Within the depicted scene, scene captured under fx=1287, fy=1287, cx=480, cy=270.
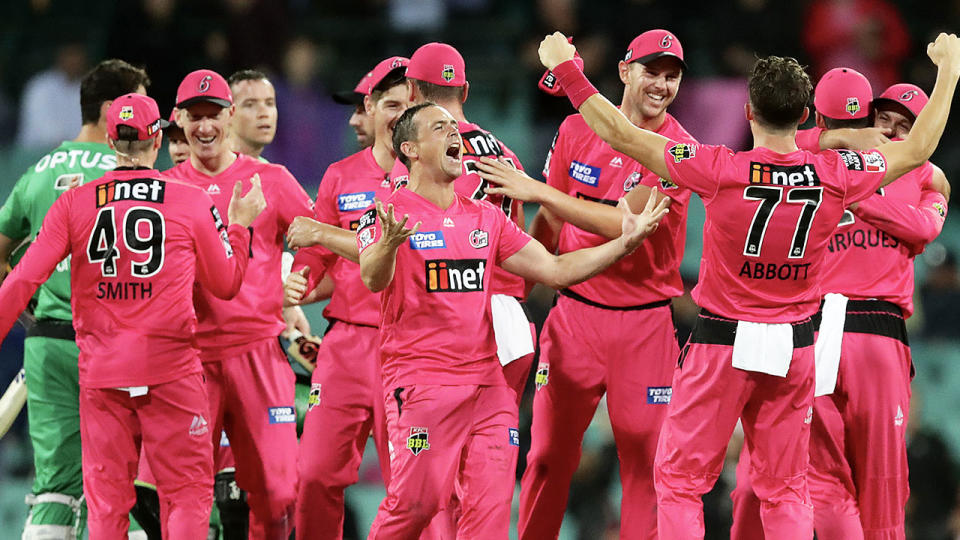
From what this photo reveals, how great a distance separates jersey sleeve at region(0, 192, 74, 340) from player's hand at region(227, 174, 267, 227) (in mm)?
883

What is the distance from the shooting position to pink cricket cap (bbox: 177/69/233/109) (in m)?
7.86

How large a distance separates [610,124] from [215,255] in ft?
7.39

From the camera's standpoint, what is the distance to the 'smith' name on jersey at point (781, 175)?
247 inches

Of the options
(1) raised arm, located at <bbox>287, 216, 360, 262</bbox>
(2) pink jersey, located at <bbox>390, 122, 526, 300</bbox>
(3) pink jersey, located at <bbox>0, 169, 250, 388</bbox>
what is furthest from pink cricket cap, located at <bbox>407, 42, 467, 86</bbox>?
(3) pink jersey, located at <bbox>0, 169, 250, 388</bbox>

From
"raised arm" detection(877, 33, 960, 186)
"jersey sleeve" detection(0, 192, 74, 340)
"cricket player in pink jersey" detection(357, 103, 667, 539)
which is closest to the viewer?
"cricket player in pink jersey" detection(357, 103, 667, 539)

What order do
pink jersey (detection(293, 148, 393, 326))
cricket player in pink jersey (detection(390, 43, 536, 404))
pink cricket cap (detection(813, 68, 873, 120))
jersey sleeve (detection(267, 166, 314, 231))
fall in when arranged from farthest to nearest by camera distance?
1. jersey sleeve (detection(267, 166, 314, 231))
2. pink jersey (detection(293, 148, 393, 326))
3. pink cricket cap (detection(813, 68, 873, 120))
4. cricket player in pink jersey (detection(390, 43, 536, 404))

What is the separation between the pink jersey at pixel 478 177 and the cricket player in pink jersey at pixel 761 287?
771 mm

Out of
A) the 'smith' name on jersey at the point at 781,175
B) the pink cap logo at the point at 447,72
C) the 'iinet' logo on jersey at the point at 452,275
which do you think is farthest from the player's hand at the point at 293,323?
the 'smith' name on jersey at the point at 781,175

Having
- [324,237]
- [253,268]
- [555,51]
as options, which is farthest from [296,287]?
[555,51]

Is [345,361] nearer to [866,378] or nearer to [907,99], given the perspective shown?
[866,378]

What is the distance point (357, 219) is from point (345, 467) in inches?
58.0

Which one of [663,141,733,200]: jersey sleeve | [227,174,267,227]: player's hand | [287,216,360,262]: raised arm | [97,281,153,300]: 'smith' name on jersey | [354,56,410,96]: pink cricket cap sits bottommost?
[97,281,153,300]: 'smith' name on jersey

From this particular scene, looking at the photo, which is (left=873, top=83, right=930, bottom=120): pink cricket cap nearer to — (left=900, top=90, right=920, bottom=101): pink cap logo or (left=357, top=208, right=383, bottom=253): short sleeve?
(left=900, top=90, right=920, bottom=101): pink cap logo

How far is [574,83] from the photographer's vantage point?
22.2 feet
